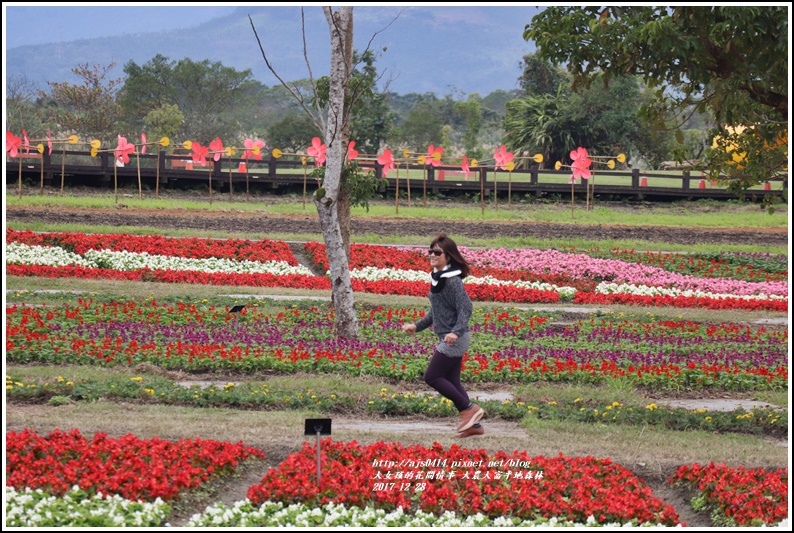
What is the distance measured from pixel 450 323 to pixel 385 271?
11287 millimetres

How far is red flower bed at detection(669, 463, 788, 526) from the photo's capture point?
255 inches

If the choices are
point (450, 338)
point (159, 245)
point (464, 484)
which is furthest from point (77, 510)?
point (159, 245)

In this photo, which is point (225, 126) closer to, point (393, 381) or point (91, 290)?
point (91, 290)

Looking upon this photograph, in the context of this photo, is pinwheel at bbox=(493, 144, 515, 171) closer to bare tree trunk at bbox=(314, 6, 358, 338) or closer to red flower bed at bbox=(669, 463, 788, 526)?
bare tree trunk at bbox=(314, 6, 358, 338)

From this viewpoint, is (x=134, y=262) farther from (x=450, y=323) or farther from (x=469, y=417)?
(x=469, y=417)

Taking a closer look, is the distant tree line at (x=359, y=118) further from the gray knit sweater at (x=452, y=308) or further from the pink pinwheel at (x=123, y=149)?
the gray knit sweater at (x=452, y=308)

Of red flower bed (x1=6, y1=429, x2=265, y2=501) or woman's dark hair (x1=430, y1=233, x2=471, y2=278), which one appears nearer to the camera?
red flower bed (x1=6, y1=429, x2=265, y2=501)

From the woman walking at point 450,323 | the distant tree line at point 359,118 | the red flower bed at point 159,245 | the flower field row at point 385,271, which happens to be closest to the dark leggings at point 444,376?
the woman walking at point 450,323

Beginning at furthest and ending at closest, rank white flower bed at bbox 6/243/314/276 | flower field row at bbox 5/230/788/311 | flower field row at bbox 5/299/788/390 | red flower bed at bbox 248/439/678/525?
white flower bed at bbox 6/243/314/276 < flower field row at bbox 5/230/788/311 < flower field row at bbox 5/299/788/390 < red flower bed at bbox 248/439/678/525

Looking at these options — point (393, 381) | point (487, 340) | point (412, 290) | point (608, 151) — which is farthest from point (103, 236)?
point (608, 151)

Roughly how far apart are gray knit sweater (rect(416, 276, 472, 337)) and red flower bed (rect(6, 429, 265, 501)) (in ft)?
→ 5.53

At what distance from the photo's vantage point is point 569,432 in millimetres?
8359

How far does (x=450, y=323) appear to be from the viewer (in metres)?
8.03

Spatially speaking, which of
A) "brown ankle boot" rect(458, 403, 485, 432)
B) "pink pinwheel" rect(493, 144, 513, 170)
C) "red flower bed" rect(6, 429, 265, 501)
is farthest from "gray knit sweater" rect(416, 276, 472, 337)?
"pink pinwheel" rect(493, 144, 513, 170)
